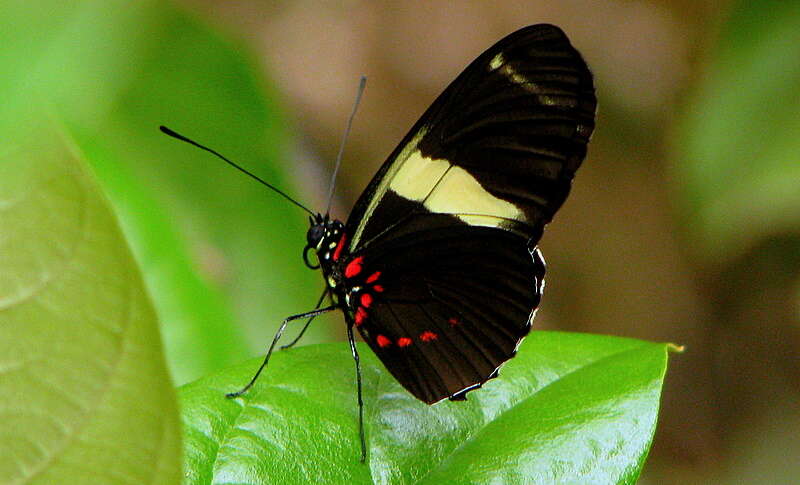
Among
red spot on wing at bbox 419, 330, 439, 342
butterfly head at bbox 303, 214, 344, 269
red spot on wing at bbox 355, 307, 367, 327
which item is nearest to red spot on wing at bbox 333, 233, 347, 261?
butterfly head at bbox 303, 214, 344, 269

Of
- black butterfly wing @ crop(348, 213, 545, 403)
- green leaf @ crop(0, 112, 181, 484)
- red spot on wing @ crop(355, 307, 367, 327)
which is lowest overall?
red spot on wing @ crop(355, 307, 367, 327)

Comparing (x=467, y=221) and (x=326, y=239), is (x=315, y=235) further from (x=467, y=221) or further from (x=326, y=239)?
(x=467, y=221)

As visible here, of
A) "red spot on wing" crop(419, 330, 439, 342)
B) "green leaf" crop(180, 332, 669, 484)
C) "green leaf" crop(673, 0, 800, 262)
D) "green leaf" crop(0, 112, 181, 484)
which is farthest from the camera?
"green leaf" crop(673, 0, 800, 262)

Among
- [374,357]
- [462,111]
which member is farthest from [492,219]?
[374,357]

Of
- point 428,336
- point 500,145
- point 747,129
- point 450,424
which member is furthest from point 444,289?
point 747,129

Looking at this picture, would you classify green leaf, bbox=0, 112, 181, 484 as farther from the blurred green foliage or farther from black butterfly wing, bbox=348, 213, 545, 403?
the blurred green foliage

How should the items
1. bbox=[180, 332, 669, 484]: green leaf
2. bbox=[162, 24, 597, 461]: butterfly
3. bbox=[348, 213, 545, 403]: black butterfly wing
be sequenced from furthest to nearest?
bbox=[348, 213, 545, 403]: black butterfly wing, bbox=[162, 24, 597, 461]: butterfly, bbox=[180, 332, 669, 484]: green leaf

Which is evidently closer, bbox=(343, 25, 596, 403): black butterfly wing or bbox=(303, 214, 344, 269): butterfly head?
bbox=(343, 25, 596, 403): black butterfly wing

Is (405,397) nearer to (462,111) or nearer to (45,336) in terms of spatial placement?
(462,111)
